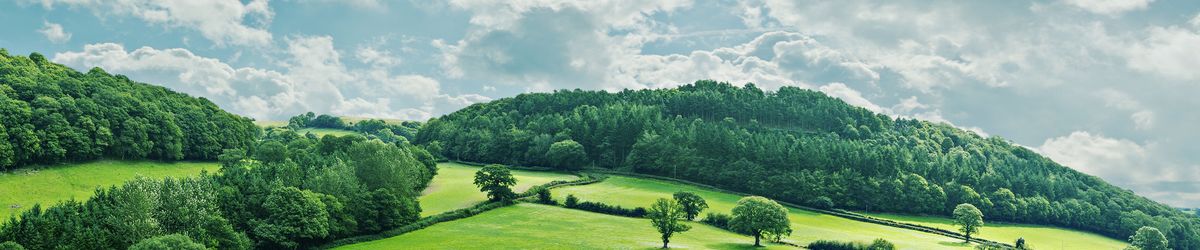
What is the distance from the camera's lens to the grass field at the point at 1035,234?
122062 mm

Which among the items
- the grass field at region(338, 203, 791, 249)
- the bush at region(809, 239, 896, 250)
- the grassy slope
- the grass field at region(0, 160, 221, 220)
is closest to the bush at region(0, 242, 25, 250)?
the grass field at region(338, 203, 791, 249)

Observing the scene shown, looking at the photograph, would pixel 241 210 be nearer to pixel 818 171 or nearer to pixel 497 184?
pixel 497 184

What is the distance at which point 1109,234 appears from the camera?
157 meters

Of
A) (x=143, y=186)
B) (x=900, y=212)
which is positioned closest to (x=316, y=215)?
(x=143, y=186)

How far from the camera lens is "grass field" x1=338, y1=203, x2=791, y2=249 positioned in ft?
245

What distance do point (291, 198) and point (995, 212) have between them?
14544cm

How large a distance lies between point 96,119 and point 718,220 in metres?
110

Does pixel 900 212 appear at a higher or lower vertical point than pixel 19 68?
lower

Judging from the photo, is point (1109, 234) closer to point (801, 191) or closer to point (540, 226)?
point (801, 191)

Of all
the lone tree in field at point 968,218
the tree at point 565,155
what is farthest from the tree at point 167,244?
the tree at point 565,155

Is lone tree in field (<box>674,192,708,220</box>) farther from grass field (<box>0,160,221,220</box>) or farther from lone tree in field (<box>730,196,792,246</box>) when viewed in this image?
grass field (<box>0,160,221,220</box>)

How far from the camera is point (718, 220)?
95.9 metres

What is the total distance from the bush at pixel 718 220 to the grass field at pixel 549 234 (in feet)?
7.46

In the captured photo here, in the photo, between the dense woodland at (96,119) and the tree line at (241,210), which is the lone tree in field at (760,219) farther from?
the dense woodland at (96,119)
